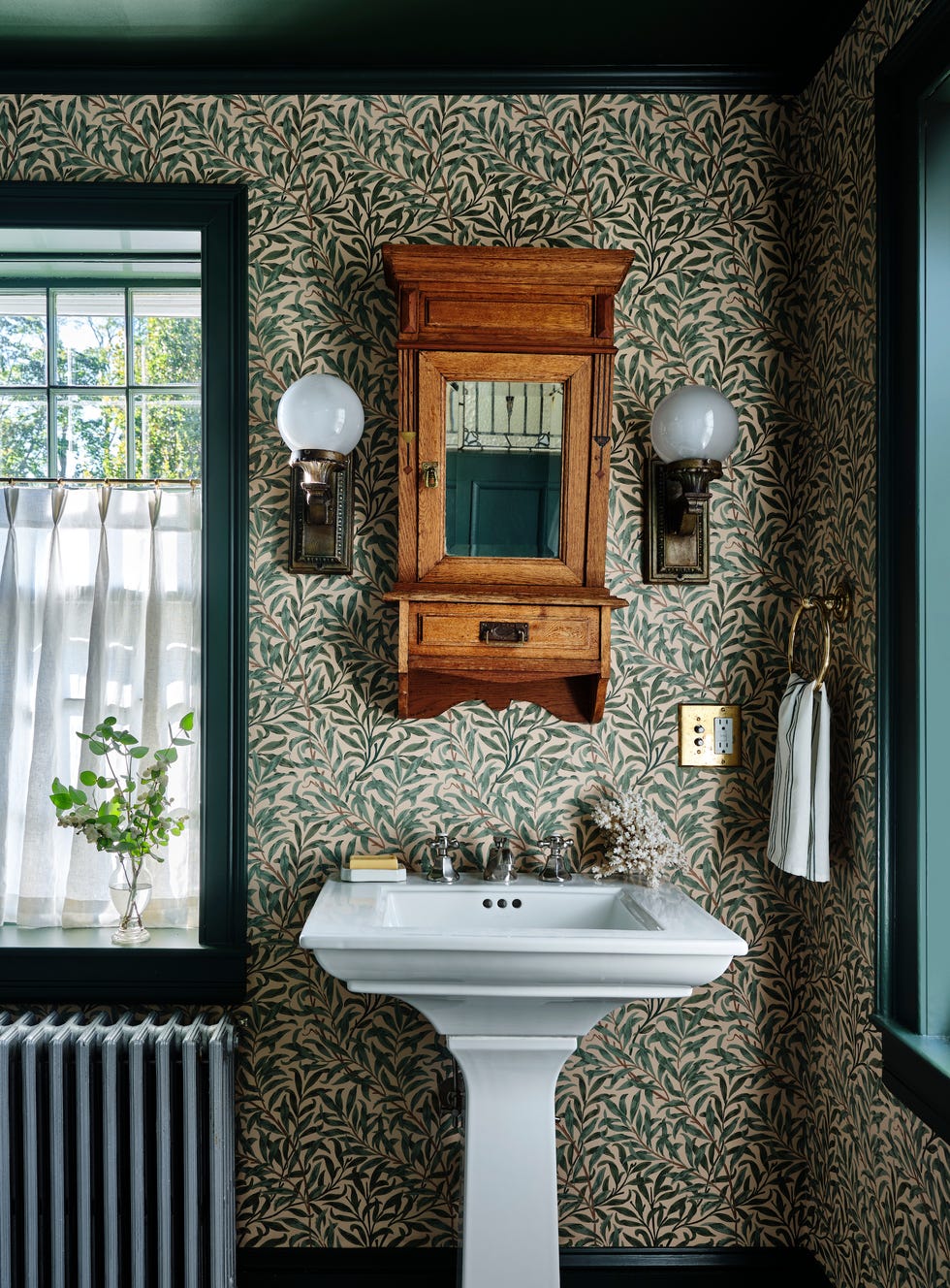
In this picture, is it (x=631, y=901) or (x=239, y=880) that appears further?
(x=239, y=880)

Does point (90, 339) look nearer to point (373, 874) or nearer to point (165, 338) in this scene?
point (165, 338)

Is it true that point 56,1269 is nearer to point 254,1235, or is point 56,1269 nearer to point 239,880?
point 254,1235

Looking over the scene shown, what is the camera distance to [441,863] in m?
2.01

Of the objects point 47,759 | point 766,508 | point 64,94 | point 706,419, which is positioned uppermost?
point 64,94

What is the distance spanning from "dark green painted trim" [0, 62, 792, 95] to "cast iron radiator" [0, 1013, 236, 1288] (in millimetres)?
2133

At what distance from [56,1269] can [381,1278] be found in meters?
0.69

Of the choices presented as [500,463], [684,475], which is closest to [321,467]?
[500,463]

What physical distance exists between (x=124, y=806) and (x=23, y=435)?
1011 mm

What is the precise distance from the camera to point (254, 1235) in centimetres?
207

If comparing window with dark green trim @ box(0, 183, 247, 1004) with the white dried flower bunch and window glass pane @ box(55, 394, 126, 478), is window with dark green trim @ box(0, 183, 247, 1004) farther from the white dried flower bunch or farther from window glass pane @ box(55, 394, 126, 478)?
the white dried flower bunch

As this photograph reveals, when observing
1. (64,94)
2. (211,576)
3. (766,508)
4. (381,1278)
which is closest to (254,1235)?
(381,1278)

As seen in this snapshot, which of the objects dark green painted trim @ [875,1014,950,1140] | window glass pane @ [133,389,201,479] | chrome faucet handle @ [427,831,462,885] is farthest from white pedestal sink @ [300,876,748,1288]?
window glass pane @ [133,389,201,479]

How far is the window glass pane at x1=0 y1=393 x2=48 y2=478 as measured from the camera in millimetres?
2336

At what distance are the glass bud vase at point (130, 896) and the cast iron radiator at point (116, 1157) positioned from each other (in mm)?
210
